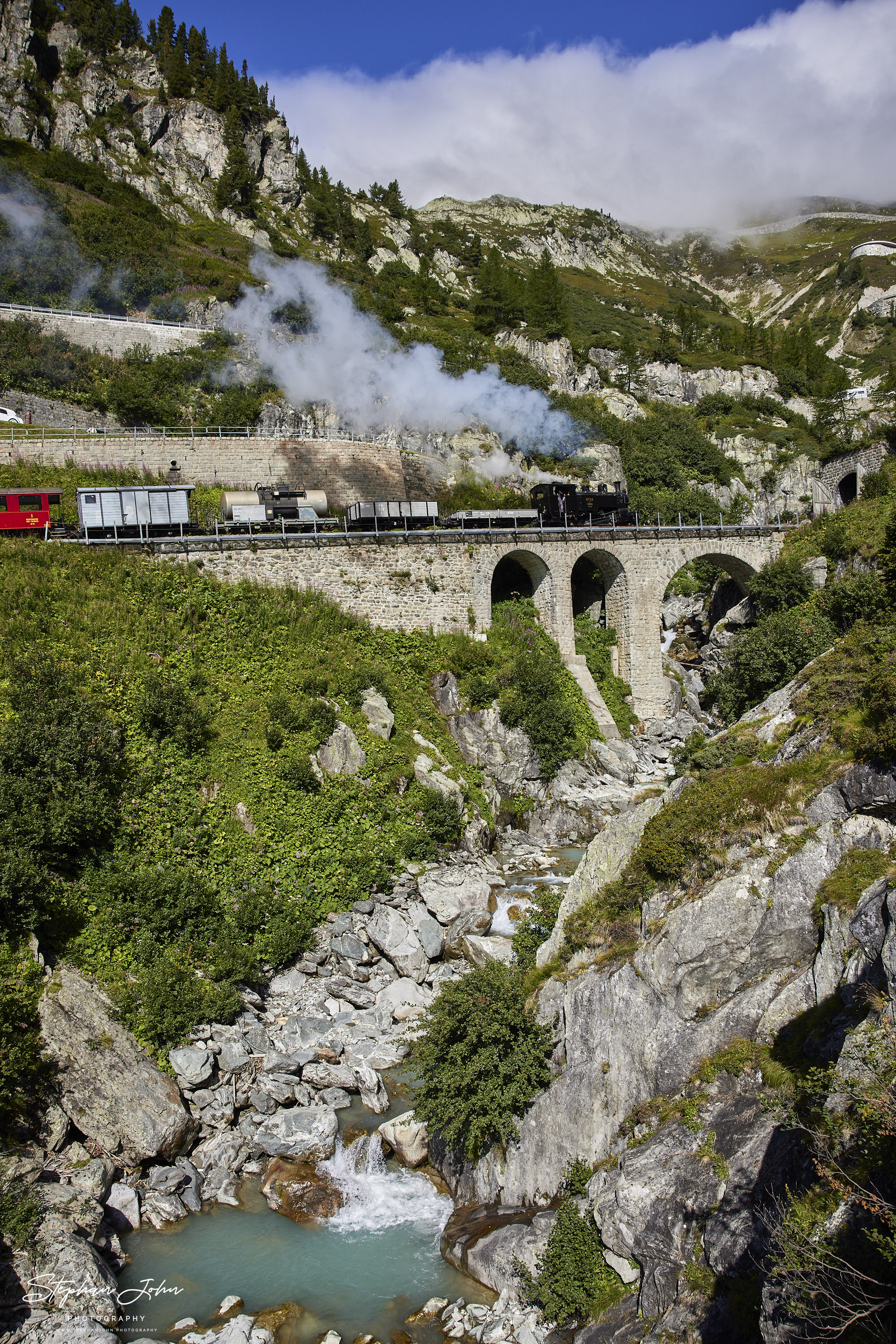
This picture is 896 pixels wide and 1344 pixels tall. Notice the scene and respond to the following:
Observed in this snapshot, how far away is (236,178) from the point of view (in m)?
78.9

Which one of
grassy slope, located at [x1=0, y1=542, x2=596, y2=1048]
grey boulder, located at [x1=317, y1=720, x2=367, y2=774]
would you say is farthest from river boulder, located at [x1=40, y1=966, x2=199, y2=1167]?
grey boulder, located at [x1=317, y1=720, x2=367, y2=774]

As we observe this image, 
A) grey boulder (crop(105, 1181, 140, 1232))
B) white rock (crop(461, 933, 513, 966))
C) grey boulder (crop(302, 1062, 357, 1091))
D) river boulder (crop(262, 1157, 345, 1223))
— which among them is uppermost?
white rock (crop(461, 933, 513, 966))

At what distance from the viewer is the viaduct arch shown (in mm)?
39500

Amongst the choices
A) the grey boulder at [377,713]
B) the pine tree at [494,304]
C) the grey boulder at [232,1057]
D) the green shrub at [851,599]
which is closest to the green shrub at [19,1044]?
the grey boulder at [232,1057]

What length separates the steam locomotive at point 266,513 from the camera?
107 feet

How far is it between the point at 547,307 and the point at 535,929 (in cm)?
6993

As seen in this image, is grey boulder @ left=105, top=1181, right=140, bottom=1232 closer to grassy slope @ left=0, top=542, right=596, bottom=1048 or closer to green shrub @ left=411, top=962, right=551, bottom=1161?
grassy slope @ left=0, top=542, right=596, bottom=1048

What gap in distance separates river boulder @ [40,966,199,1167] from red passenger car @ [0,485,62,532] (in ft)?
72.2

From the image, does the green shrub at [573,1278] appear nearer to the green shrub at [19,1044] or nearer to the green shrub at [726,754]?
the green shrub at [726,754]

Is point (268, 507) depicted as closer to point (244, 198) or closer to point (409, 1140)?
point (409, 1140)

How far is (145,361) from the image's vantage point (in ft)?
171

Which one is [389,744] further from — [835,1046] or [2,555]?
[835,1046]

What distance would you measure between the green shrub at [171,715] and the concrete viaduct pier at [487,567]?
945 centimetres

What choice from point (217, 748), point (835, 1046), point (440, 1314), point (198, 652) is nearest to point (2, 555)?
point (198, 652)
